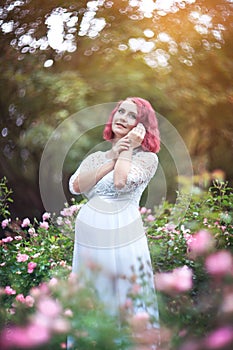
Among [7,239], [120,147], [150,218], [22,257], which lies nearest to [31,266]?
[22,257]

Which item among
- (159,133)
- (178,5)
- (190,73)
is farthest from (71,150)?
(178,5)

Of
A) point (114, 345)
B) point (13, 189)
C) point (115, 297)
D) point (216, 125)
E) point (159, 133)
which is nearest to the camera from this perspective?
point (114, 345)

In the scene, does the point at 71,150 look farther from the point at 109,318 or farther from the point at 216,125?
the point at 109,318

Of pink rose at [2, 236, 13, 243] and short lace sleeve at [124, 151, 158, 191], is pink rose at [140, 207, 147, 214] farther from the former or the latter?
pink rose at [2, 236, 13, 243]

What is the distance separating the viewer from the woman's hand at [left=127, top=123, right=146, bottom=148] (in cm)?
154

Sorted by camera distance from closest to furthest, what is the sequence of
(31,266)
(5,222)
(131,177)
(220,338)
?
(220,338)
(131,177)
(31,266)
(5,222)

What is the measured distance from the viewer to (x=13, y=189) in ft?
6.30

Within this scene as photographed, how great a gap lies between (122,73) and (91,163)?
29 centimetres

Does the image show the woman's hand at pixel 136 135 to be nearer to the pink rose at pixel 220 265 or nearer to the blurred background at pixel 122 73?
the blurred background at pixel 122 73

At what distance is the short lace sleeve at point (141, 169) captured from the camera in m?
1.49

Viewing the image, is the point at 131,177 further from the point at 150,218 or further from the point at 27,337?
the point at 27,337

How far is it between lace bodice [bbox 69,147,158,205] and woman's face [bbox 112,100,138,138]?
59 mm

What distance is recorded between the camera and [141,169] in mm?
1516

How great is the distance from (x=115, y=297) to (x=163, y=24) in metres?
0.75
